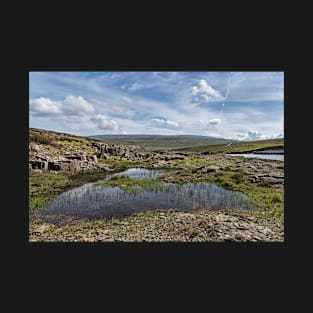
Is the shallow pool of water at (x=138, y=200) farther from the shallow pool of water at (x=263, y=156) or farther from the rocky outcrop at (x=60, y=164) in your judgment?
the rocky outcrop at (x=60, y=164)

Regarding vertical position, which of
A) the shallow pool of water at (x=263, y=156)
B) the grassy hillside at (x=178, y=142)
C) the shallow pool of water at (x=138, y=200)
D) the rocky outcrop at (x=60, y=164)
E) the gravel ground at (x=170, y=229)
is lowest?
the gravel ground at (x=170, y=229)

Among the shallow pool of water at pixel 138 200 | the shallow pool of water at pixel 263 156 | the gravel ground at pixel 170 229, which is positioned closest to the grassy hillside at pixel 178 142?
the shallow pool of water at pixel 263 156

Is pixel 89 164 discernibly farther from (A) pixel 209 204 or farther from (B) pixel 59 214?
(A) pixel 209 204

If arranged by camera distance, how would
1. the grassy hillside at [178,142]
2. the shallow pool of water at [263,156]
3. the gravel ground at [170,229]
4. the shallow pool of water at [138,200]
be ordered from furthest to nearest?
the grassy hillside at [178,142]
the shallow pool of water at [263,156]
the shallow pool of water at [138,200]
the gravel ground at [170,229]

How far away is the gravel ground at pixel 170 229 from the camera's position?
5.79m

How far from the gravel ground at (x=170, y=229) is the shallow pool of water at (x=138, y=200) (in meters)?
0.86

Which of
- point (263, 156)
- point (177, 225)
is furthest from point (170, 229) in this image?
point (263, 156)

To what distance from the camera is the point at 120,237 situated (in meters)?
5.89

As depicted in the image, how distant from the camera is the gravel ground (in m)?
5.79

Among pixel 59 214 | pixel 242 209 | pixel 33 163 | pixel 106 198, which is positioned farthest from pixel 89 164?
pixel 242 209

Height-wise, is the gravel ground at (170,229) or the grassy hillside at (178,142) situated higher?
the grassy hillside at (178,142)

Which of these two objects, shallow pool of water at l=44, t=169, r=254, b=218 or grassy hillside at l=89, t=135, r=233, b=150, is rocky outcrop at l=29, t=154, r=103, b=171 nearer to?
shallow pool of water at l=44, t=169, r=254, b=218

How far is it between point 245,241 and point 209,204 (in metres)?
2.94

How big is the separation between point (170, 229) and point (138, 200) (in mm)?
3225
